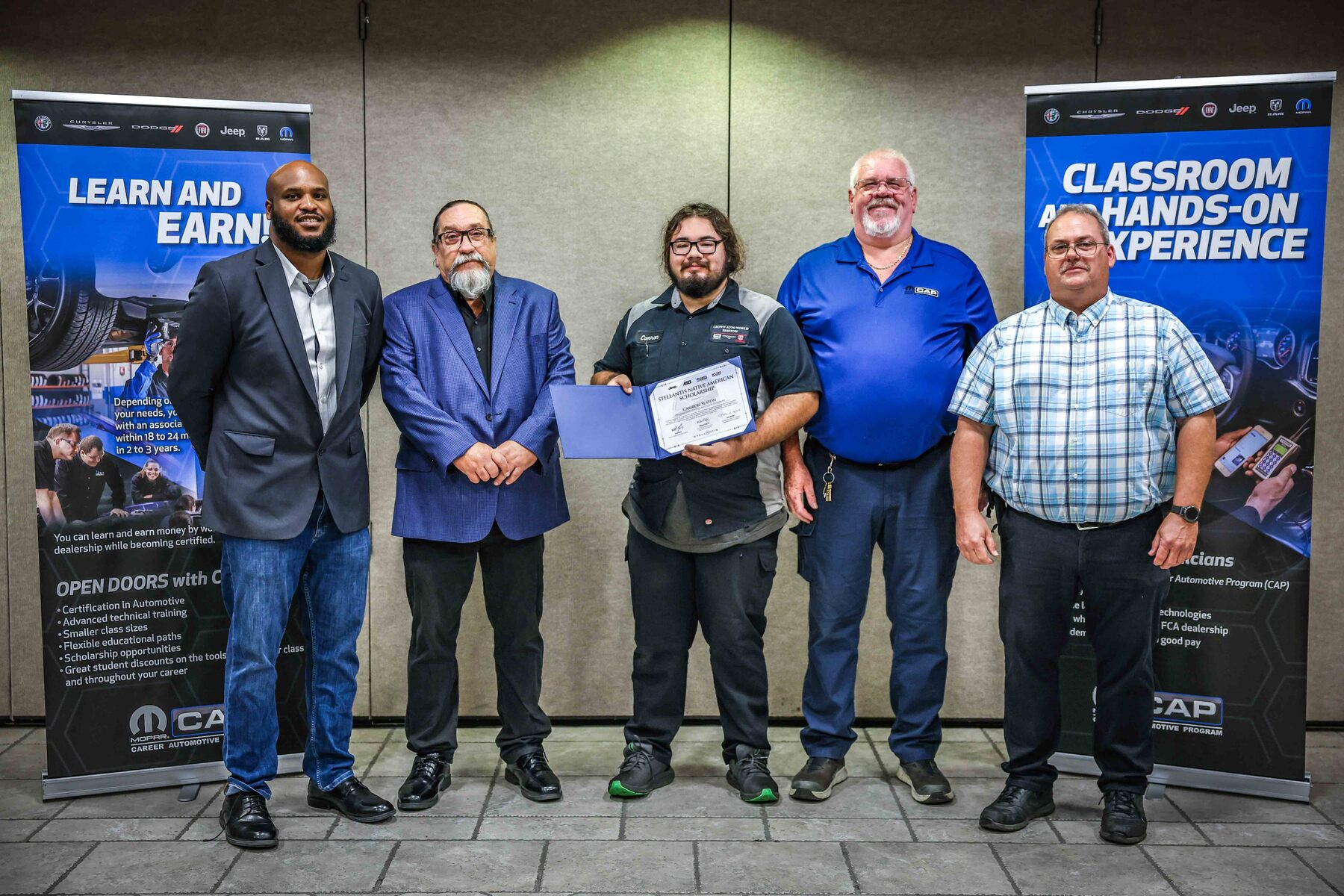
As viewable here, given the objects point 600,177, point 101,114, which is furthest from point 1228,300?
point 101,114

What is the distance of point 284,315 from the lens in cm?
278

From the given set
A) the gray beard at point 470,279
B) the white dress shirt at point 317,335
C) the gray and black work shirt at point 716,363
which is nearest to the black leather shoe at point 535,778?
the gray and black work shirt at point 716,363

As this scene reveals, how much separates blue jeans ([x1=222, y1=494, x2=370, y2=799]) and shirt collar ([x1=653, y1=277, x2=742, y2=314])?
113 centimetres

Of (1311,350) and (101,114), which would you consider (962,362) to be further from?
(101,114)

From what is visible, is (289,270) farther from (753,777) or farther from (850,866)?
(850,866)

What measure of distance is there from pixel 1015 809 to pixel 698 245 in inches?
72.5

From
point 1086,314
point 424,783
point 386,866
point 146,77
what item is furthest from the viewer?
point 146,77

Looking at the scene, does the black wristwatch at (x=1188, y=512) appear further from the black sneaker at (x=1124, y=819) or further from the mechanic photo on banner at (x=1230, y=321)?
the black sneaker at (x=1124, y=819)

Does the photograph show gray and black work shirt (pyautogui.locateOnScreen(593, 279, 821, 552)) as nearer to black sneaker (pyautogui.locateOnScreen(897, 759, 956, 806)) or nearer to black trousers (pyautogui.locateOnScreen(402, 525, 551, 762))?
black trousers (pyautogui.locateOnScreen(402, 525, 551, 762))

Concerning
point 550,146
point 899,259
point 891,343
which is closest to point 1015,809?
point 891,343

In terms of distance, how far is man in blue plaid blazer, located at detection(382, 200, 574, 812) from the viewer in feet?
9.71

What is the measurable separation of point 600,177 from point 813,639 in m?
1.89

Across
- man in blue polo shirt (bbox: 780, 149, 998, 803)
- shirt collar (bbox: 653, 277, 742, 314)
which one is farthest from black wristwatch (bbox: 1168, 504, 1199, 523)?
shirt collar (bbox: 653, 277, 742, 314)

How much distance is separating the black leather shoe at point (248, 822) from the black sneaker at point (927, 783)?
1829mm
